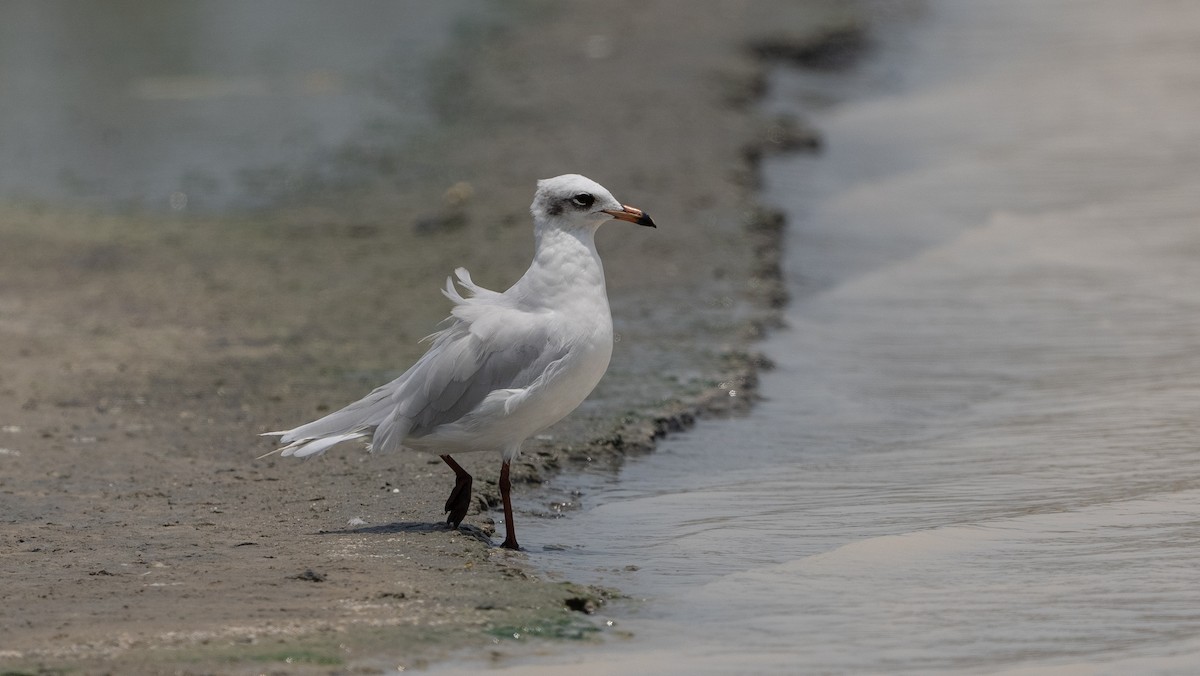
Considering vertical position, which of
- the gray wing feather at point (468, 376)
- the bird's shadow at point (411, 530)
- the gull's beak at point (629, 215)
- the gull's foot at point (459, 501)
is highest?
the gull's beak at point (629, 215)

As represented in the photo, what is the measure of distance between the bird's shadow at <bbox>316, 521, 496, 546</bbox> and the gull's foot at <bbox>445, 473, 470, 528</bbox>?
33 mm

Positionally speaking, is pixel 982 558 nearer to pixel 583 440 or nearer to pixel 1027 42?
pixel 583 440

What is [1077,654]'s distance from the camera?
444cm

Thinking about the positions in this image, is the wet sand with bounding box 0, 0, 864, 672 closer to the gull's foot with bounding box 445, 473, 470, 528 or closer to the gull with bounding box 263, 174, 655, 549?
the gull's foot with bounding box 445, 473, 470, 528

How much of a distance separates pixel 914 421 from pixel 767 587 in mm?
2232

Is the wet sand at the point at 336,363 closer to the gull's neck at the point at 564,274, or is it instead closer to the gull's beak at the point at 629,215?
the gull's neck at the point at 564,274

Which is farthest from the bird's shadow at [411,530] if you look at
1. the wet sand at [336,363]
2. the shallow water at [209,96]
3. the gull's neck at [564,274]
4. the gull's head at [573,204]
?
the shallow water at [209,96]

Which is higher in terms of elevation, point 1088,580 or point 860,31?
point 860,31

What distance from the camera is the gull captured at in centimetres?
535

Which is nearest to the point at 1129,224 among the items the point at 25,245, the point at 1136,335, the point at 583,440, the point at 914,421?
the point at 1136,335

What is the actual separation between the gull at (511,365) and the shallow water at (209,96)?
242 inches

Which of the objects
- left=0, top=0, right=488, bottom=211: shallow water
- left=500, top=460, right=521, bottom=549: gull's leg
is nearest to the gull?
left=500, top=460, right=521, bottom=549: gull's leg

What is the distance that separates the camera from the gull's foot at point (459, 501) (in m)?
5.51

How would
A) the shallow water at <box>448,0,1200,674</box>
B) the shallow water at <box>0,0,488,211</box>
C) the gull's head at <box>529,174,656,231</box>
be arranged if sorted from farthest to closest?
the shallow water at <box>0,0,488,211</box> < the gull's head at <box>529,174,656,231</box> < the shallow water at <box>448,0,1200,674</box>
